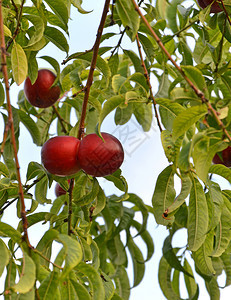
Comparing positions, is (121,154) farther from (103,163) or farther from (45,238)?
(45,238)

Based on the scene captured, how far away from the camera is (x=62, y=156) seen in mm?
1327

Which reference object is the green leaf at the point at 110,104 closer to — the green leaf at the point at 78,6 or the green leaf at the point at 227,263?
the green leaf at the point at 78,6

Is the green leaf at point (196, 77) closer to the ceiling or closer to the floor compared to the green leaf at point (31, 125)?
closer to the floor

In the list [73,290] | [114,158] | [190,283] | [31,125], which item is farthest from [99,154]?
[190,283]

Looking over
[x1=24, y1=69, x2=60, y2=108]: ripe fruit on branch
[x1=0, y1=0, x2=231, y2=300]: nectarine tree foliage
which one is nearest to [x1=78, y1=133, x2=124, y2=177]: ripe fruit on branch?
[x1=0, y1=0, x2=231, y2=300]: nectarine tree foliage

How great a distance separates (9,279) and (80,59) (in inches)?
26.6

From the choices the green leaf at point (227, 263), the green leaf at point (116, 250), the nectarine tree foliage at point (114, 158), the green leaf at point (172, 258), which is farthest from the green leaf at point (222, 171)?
the green leaf at point (116, 250)

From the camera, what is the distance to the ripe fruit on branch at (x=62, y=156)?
4.38ft

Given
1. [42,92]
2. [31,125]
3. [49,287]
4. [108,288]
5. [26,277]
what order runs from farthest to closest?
[31,125] < [42,92] < [108,288] < [49,287] < [26,277]

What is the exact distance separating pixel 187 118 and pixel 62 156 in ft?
1.30

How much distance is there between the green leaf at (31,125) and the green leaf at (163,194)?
64 centimetres

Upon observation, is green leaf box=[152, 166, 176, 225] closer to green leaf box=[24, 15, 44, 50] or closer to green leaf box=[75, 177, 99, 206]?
green leaf box=[75, 177, 99, 206]

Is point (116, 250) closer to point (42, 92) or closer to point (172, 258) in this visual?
point (172, 258)

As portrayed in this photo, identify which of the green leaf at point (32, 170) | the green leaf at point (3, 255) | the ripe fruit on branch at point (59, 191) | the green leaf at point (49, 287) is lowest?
the green leaf at point (49, 287)
